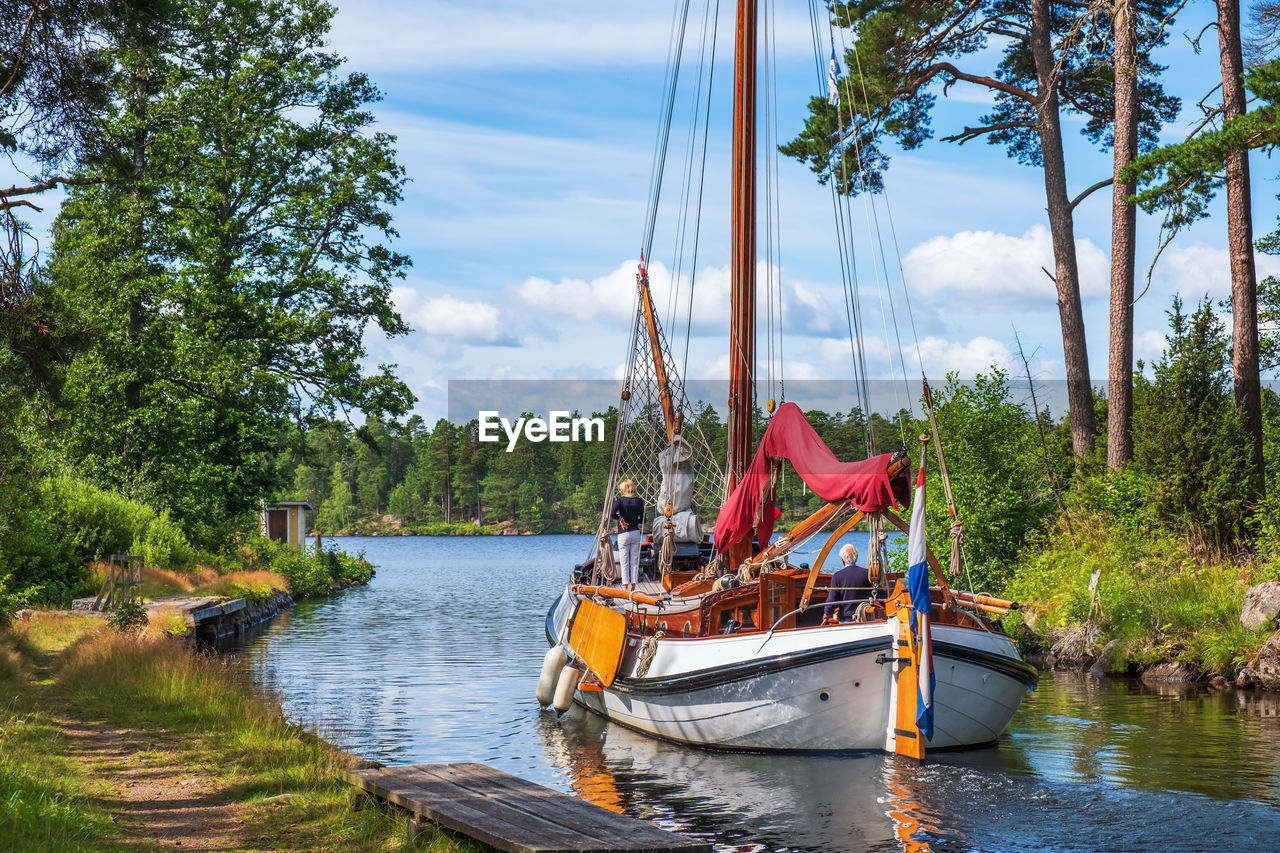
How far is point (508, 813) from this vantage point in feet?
26.6

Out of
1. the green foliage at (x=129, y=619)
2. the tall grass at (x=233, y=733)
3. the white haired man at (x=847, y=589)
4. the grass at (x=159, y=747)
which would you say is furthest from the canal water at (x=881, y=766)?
the green foliage at (x=129, y=619)

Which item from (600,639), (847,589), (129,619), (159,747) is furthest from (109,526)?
(847,589)

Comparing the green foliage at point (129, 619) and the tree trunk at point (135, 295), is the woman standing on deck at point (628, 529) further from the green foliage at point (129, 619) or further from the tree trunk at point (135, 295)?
the tree trunk at point (135, 295)

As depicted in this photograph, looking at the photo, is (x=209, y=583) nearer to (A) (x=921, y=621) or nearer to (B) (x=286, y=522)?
(B) (x=286, y=522)

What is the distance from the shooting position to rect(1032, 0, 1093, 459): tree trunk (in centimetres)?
2762

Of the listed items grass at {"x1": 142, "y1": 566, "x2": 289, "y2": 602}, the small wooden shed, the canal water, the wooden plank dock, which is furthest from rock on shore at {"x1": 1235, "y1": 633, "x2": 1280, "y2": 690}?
the small wooden shed

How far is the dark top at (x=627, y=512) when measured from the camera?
1789 cm

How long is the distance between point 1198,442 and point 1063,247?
782 cm

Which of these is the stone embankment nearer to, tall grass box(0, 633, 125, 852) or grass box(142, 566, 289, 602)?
tall grass box(0, 633, 125, 852)

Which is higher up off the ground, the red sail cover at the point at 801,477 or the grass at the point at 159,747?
the red sail cover at the point at 801,477

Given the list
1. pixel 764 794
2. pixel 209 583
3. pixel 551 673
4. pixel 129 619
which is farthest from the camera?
pixel 209 583

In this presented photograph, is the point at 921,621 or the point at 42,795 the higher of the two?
the point at 921,621

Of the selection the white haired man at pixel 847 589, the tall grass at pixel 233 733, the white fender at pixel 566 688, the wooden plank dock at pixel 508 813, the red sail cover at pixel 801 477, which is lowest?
the white fender at pixel 566 688

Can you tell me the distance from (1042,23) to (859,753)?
2046cm
